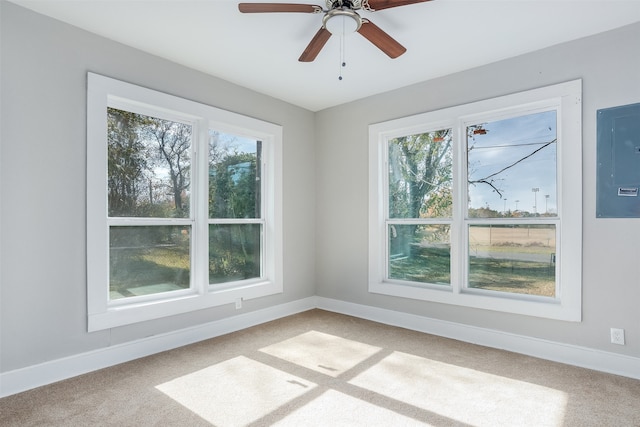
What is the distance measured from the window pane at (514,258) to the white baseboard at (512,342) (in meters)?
0.42

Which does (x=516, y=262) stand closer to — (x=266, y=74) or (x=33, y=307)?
(x=266, y=74)

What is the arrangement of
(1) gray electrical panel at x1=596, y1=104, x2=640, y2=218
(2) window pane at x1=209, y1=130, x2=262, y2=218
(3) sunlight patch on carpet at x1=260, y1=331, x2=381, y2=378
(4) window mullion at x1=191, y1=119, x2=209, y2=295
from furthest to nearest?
(2) window pane at x1=209, y1=130, x2=262, y2=218 → (4) window mullion at x1=191, y1=119, x2=209, y2=295 → (3) sunlight patch on carpet at x1=260, y1=331, x2=381, y2=378 → (1) gray electrical panel at x1=596, y1=104, x2=640, y2=218

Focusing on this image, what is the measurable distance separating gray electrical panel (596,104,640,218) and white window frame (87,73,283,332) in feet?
10.1

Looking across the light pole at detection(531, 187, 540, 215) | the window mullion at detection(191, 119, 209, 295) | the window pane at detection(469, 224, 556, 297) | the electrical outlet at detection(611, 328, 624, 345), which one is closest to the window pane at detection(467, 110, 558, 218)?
the light pole at detection(531, 187, 540, 215)

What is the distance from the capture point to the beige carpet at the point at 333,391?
209cm

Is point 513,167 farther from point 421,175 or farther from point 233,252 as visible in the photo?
point 233,252

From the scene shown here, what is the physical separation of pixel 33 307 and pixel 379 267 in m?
3.16

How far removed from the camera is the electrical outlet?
105 inches

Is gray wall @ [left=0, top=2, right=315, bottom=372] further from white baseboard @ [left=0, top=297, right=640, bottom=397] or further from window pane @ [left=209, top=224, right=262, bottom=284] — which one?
window pane @ [left=209, top=224, right=262, bottom=284]

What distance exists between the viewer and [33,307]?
2.47m

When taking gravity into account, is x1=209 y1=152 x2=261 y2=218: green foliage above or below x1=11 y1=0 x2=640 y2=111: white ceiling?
below

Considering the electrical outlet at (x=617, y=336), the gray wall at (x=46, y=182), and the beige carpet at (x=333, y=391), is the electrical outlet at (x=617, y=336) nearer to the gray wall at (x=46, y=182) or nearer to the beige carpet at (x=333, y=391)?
the beige carpet at (x=333, y=391)

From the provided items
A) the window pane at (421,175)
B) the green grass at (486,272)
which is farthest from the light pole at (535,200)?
the window pane at (421,175)

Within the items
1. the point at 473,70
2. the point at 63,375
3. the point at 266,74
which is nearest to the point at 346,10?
the point at 266,74
